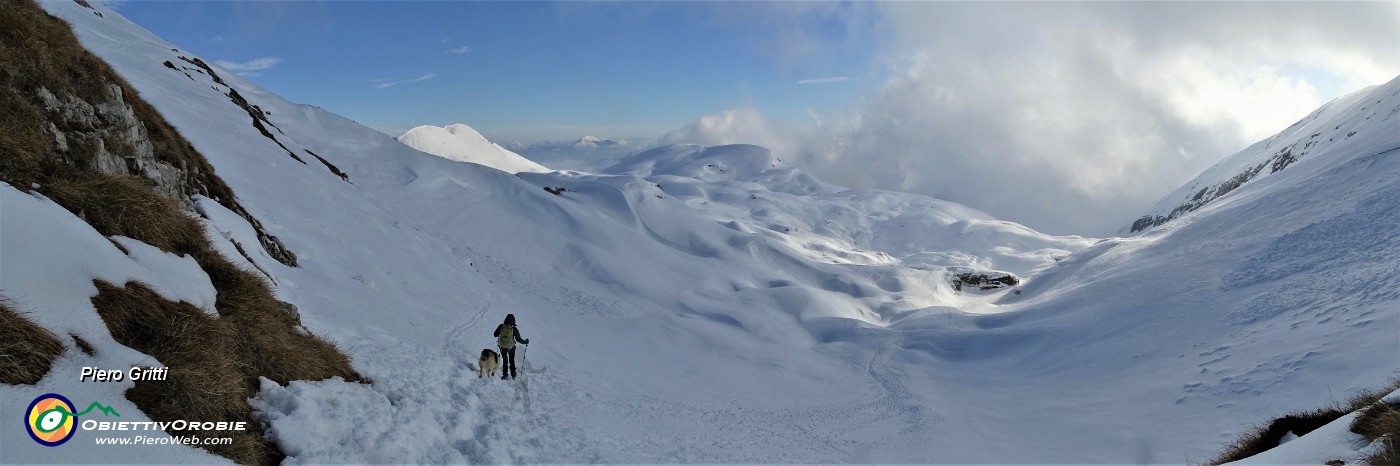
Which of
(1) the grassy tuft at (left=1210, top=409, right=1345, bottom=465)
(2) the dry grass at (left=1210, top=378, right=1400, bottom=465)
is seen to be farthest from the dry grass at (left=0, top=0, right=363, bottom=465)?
(1) the grassy tuft at (left=1210, top=409, right=1345, bottom=465)

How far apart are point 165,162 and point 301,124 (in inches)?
1473

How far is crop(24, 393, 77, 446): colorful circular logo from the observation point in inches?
181

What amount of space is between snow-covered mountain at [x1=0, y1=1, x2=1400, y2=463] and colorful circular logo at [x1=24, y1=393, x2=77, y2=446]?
0.36 feet

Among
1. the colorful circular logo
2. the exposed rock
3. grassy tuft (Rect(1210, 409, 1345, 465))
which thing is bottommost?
the colorful circular logo

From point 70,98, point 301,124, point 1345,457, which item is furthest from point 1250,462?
point 301,124

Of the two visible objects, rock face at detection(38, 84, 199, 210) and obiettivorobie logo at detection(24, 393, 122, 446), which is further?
rock face at detection(38, 84, 199, 210)

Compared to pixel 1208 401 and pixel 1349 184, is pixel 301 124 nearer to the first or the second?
pixel 1208 401

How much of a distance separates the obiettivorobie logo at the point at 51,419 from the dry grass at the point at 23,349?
0.76 ft

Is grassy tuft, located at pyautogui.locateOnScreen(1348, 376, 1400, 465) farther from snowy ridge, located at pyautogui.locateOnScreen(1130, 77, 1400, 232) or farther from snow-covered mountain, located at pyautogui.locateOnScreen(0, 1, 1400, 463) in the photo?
snowy ridge, located at pyautogui.locateOnScreen(1130, 77, 1400, 232)

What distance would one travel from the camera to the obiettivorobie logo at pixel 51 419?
4.60 metres

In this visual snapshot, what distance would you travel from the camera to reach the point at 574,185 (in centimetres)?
6431

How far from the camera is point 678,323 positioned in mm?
31625

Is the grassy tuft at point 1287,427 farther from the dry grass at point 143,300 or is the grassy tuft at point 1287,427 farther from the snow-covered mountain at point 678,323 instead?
the dry grass at point 143,300

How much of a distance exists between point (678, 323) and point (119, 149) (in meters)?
23.5
